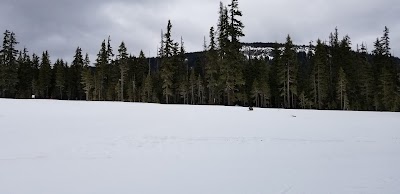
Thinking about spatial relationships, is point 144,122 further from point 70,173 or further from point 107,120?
point 70,173

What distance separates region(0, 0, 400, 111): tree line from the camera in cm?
5027

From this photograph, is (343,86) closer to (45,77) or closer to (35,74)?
(45,77)

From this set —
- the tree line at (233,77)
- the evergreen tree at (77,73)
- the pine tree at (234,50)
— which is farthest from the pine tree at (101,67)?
the pine tree at (234,50)

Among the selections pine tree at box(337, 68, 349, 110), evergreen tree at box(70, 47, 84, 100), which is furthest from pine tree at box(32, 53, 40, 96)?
pine tree at box(337, 68, 349, 110)

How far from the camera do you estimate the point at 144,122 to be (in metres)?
19.9

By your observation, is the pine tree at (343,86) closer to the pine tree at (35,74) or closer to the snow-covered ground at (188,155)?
the snow-covered ground at (188,155)

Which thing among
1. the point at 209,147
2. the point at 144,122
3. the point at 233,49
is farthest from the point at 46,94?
the point at 209,147

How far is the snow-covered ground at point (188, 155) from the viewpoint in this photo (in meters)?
8.18

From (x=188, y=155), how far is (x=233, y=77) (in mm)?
30081

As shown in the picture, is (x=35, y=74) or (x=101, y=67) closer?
(x=101, y=67)

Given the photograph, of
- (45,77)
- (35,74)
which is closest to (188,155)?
(45,77)

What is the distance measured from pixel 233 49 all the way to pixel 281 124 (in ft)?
72.2

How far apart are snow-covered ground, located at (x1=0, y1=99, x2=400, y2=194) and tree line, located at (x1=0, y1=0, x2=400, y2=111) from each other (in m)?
23.7

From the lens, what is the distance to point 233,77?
41.1m
